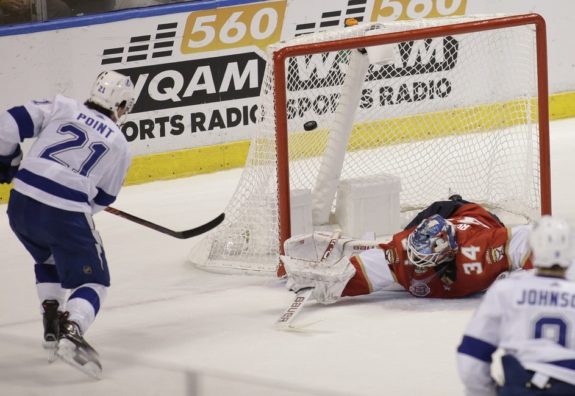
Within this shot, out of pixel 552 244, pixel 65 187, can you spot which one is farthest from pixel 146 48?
pixel 552 244

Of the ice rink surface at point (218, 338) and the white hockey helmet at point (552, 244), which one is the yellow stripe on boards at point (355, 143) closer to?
the ice rink surface at point (218, 338)

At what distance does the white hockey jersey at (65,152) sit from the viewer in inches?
182

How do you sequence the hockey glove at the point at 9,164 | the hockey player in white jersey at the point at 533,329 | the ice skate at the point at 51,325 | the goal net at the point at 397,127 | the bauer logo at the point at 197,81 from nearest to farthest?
1. the hockey player in white jersey at the point at 533,329
2. the ice skate at the point at 51,325
3. the hockey glove at the point at 9,164
4. the goal net at the point at 397,127
5. the bauer logo at the point at 197,81

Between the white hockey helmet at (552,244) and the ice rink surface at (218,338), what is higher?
the white hockey helmet at (552,244)

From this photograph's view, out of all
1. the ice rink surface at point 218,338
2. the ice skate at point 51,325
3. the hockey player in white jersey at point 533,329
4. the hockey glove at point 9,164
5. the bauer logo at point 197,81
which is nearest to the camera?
the hockey player in white jersey at point 533,329

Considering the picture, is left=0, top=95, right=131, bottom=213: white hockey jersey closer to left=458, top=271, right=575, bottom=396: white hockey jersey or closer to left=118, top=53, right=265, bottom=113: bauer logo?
left=458, top=271, right=575, bottom=396: white hockey jersey

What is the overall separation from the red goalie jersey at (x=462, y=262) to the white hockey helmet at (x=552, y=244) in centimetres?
191

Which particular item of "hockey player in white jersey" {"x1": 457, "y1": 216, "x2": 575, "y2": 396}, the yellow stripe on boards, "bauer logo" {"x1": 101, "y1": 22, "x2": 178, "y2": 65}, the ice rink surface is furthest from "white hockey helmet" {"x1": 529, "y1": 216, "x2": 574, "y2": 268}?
"bauer logo" {"x1": 101, "y1": 22, "x2": 178, "y2": 65}

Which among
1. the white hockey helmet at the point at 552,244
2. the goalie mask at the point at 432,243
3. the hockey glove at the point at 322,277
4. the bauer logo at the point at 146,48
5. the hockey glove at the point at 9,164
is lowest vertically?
the hockey glove at the point at 322,277

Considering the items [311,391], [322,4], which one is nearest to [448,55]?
[322,4]

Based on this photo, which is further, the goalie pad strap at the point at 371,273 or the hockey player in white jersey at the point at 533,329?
the goalie pad strap at the point at 371,273

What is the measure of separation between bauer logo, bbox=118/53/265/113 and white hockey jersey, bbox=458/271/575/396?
4.68 m

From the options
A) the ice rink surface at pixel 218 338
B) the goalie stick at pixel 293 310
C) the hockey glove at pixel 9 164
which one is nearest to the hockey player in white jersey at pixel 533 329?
the ice rink surface at pixel 218 338

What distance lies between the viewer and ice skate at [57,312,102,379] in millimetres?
4359
